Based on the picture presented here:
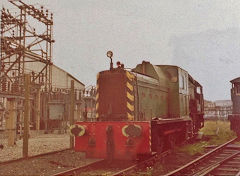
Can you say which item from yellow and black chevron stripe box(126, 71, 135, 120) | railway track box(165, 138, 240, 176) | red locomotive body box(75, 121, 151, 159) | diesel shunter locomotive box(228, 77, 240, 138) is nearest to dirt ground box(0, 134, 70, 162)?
red locomotive body box(75, 121, 151, 159)

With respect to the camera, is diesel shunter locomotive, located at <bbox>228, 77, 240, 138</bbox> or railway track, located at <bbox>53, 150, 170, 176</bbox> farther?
diesel shunter locomotive, located at <bbox>228, 77, 240, 138</bbox>

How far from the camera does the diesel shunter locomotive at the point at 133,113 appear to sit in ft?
24.9

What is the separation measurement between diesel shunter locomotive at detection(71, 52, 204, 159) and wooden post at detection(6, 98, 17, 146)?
6222 millimetres

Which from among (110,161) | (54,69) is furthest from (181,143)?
(54,69)

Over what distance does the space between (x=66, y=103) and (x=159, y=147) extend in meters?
15.5

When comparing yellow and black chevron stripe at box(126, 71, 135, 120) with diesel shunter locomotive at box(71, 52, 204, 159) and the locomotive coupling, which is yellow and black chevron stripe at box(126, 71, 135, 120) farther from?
the locomotive coupling

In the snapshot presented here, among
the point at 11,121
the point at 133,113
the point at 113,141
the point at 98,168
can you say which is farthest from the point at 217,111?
the point at 98,168

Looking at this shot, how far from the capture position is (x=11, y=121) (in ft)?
44.6

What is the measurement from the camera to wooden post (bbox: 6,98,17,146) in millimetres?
13066

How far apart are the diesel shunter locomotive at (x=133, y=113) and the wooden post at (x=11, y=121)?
622 centimetres

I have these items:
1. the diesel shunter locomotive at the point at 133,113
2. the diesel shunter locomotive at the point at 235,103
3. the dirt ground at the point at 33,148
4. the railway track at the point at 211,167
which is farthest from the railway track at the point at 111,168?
the diesel shunter locomotive at the point at 235,103

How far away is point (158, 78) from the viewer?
10.1m

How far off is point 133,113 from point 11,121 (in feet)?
25.6

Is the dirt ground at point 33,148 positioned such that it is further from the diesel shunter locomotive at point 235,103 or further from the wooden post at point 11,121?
the diesel shunter locomotive at point 235,103
